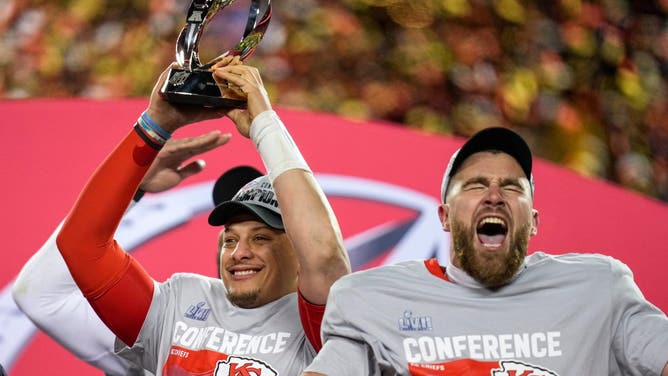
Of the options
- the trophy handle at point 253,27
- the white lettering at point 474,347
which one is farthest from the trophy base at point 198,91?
the white lettering at point 474,347

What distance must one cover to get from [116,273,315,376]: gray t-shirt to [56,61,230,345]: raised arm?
13 cm

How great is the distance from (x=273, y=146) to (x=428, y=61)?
3.20 metres

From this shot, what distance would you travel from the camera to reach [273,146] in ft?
5.54

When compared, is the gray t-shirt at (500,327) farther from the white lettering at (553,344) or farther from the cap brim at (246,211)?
the cap brim at (246,211)

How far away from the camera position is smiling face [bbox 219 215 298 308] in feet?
6.49

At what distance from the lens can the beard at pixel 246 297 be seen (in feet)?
6.44

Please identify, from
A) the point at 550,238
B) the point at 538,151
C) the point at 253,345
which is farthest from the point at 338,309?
the point at 538,151

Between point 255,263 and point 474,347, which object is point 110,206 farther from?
point 474,347

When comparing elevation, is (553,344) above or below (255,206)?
below

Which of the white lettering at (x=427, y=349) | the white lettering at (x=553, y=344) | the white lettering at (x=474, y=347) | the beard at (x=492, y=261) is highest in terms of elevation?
the beard at (x=492, y=261)

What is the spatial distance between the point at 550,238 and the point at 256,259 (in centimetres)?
121

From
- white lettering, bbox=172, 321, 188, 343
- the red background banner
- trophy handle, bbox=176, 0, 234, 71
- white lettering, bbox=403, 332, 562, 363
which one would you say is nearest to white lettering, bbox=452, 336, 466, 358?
white lettering, bbox=403, 332, 562, 363

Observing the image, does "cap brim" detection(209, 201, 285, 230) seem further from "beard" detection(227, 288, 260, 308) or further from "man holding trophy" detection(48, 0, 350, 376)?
"beard" detection(227, 288, 260, 308)

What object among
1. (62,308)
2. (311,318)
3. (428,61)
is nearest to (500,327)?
(311,318)
